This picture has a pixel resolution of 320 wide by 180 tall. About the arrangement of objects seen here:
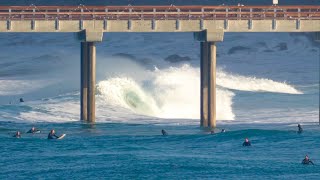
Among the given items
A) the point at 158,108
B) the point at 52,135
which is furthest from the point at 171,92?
the point at 52,135

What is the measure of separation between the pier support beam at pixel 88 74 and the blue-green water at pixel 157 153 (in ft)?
2.85

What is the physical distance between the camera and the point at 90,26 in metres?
88.7

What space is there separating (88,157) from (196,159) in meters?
5.38

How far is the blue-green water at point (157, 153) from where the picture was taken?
70438mm

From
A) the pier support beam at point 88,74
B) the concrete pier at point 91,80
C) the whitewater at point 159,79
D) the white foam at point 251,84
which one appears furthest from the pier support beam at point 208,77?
the white foam at point 251,84

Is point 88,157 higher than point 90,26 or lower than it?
lower

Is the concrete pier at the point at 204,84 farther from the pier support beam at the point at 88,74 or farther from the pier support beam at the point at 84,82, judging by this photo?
the pier support beam at the point at 84,82

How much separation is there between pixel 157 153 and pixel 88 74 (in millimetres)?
12836

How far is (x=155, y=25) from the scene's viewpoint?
292 ft

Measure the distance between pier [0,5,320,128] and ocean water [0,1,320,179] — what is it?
2.03 meters

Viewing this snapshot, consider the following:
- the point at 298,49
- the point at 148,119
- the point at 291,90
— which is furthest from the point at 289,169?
the point at 298,49

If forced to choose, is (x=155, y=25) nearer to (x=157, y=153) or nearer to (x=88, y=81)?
(x=88, y=81)

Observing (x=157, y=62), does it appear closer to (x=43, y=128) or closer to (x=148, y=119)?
(x=148, y=119)

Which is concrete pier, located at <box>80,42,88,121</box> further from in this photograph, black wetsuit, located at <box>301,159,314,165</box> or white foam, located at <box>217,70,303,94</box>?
white foam, located at <box>217,70,303,94</box>
